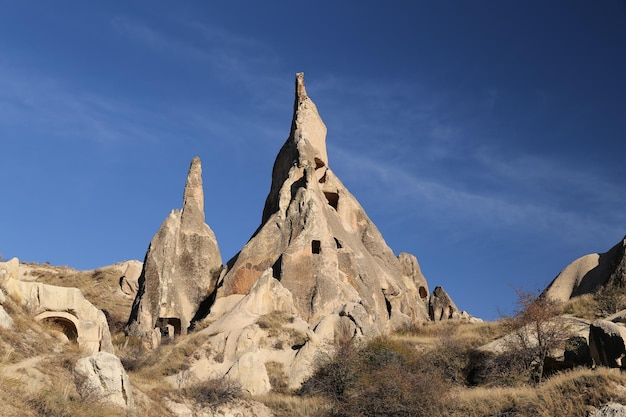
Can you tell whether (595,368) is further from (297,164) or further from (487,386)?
(297,164)

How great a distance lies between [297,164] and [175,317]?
11.0 meters

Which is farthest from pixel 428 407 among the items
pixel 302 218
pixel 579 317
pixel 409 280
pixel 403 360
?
pixel 409 280

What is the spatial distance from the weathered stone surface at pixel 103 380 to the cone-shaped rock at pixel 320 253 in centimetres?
1108

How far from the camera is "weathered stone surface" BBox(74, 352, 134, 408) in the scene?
16.2m

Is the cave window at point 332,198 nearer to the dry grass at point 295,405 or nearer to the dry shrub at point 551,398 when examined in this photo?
the dry grass at point 295,405

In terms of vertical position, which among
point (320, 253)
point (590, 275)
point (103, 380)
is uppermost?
point (320, 253)

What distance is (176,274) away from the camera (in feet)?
116

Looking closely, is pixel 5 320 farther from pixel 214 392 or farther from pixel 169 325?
pixel 169 325

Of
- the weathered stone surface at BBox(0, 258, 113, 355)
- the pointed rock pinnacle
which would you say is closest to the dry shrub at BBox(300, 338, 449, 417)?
the weathered stone surface at BBox(0, 258, 113, 355)

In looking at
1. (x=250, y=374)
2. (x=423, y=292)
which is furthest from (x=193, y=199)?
(x=250, y=374)

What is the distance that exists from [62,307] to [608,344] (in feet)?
46.0

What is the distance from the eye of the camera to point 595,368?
58.1ft

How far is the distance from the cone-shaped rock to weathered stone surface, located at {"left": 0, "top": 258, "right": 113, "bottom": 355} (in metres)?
9.62

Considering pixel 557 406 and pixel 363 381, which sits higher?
pixel 363 381
